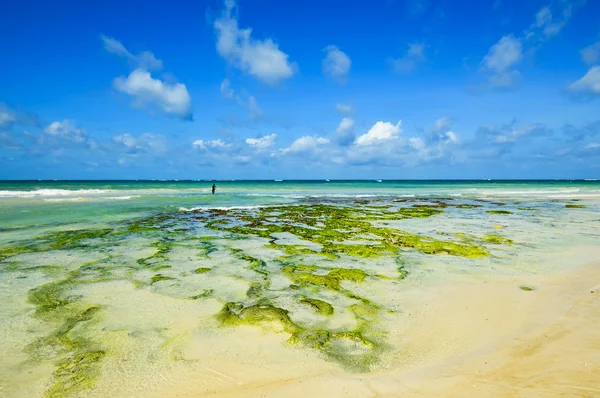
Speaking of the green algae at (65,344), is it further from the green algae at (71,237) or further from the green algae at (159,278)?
the green algae at (71,237)

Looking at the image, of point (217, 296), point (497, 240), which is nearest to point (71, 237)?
point (217, 296)

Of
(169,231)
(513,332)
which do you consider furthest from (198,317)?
(169,231)

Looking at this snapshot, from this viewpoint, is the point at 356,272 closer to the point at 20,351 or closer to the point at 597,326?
the point at 597,326

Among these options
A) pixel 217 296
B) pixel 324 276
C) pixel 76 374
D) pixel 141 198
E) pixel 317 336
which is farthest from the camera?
pixel 141 198

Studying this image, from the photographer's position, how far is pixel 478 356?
17.8 feet

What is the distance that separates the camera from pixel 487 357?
539cm

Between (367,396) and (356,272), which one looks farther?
(356,272)

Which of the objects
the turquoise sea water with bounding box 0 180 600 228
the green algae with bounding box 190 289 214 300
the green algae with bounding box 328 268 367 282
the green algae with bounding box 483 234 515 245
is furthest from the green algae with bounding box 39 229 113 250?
the green algae with bounding box 483 234 515 245

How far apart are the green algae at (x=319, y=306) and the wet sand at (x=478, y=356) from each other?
147 centimetres

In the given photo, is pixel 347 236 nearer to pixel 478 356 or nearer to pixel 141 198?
pixel 478 356

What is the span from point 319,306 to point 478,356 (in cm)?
306

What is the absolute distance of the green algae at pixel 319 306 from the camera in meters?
7.15

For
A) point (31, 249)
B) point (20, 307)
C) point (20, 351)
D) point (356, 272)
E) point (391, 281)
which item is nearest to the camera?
point (20, 351)

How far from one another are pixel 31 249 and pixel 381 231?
14566 mm
